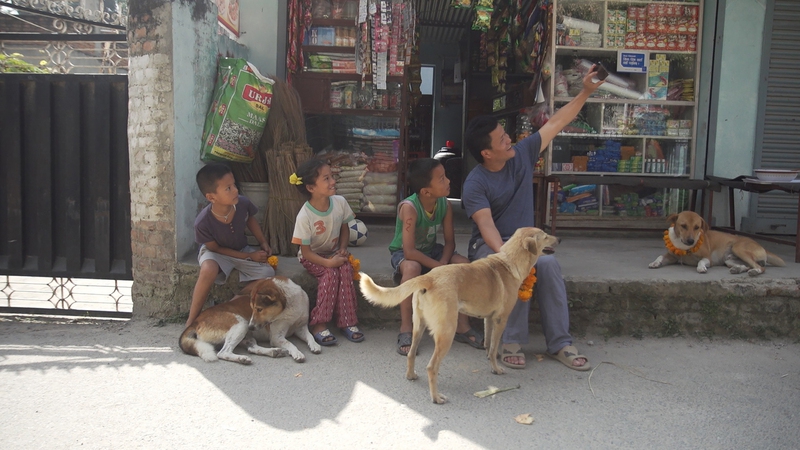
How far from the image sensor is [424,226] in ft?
13.9

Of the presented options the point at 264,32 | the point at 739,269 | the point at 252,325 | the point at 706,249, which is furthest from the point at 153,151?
the point at 739,269

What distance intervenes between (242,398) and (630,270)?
3.21 metres

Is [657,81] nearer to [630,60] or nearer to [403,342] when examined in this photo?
[630,60]

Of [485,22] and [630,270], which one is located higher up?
[485,22]

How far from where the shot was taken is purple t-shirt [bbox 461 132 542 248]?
3.97m

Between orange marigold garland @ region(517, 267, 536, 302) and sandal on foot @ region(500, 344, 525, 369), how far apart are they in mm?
349

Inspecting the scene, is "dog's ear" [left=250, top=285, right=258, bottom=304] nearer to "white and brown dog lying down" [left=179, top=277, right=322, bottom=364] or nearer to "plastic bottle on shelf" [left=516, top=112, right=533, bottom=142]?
"white and brown dog lying down" [left=179, top=277, right=322, bottom=364]

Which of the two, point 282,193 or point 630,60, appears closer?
point 282,193

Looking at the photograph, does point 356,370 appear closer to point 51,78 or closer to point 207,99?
point 207,99

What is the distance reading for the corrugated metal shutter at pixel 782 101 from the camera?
19.8 ft

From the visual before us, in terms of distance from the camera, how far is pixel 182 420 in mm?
2961

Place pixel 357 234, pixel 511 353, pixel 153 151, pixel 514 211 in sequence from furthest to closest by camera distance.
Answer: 1. pixel 357 234
2. pixel 153 151
3. pixel 514 211
4. pixel 511 353

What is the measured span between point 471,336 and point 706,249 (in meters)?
2.24

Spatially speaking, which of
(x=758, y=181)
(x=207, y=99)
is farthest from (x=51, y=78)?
(x=758, y=181)
